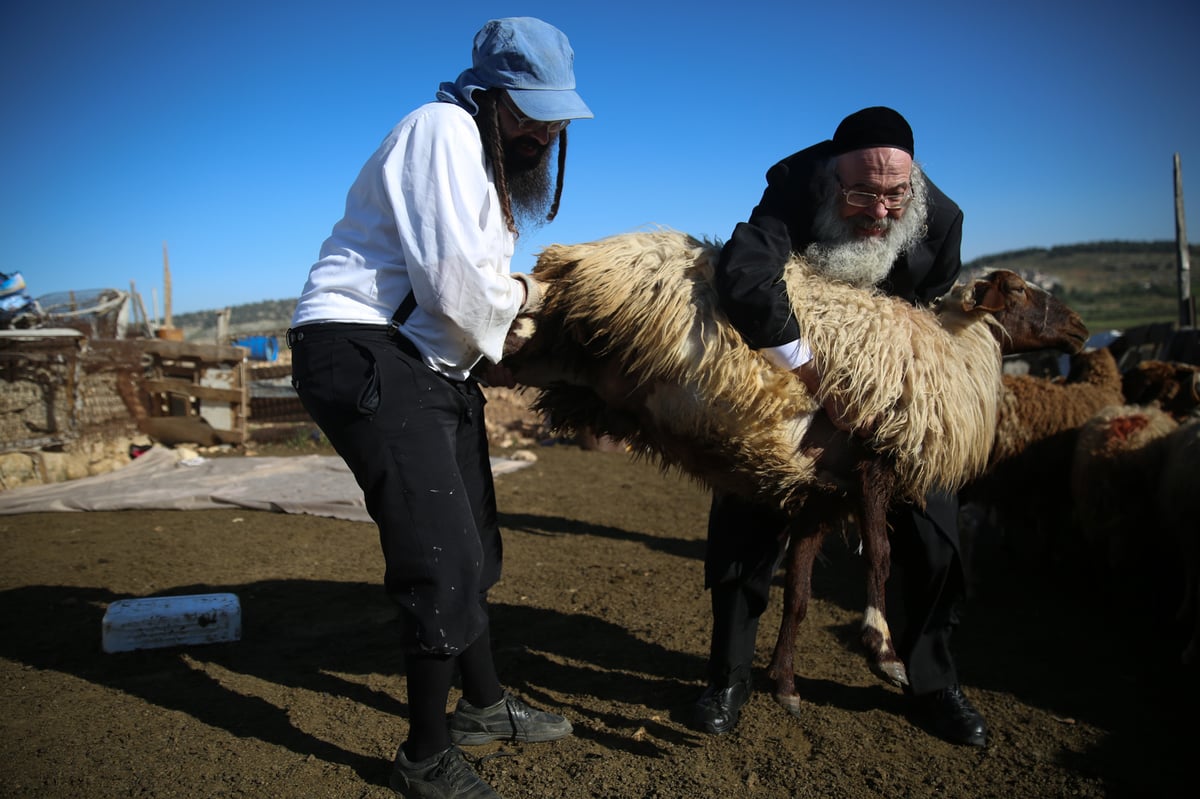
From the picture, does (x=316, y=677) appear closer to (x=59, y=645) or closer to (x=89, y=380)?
(x=59, y=645)

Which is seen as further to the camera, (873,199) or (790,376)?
(873,199)

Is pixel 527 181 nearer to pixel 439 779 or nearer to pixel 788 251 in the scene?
pixel 788 251

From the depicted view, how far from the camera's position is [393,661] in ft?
12.3

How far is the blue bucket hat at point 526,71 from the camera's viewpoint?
2252mm

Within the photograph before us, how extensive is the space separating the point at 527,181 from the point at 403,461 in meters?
1.04

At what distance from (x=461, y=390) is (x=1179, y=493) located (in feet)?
13.1

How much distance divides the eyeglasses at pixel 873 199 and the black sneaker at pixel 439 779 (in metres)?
2.38

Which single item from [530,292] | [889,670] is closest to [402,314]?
[530,292]

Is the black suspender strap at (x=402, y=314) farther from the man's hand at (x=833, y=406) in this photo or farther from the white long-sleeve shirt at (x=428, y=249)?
the man's hand at (x=833, y=406)

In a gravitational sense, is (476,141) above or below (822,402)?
above

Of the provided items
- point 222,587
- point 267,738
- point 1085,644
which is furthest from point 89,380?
point 1085,644

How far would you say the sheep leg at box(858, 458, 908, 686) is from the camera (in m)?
2.56

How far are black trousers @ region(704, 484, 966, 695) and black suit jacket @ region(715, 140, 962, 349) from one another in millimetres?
889

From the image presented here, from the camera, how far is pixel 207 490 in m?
7.23
